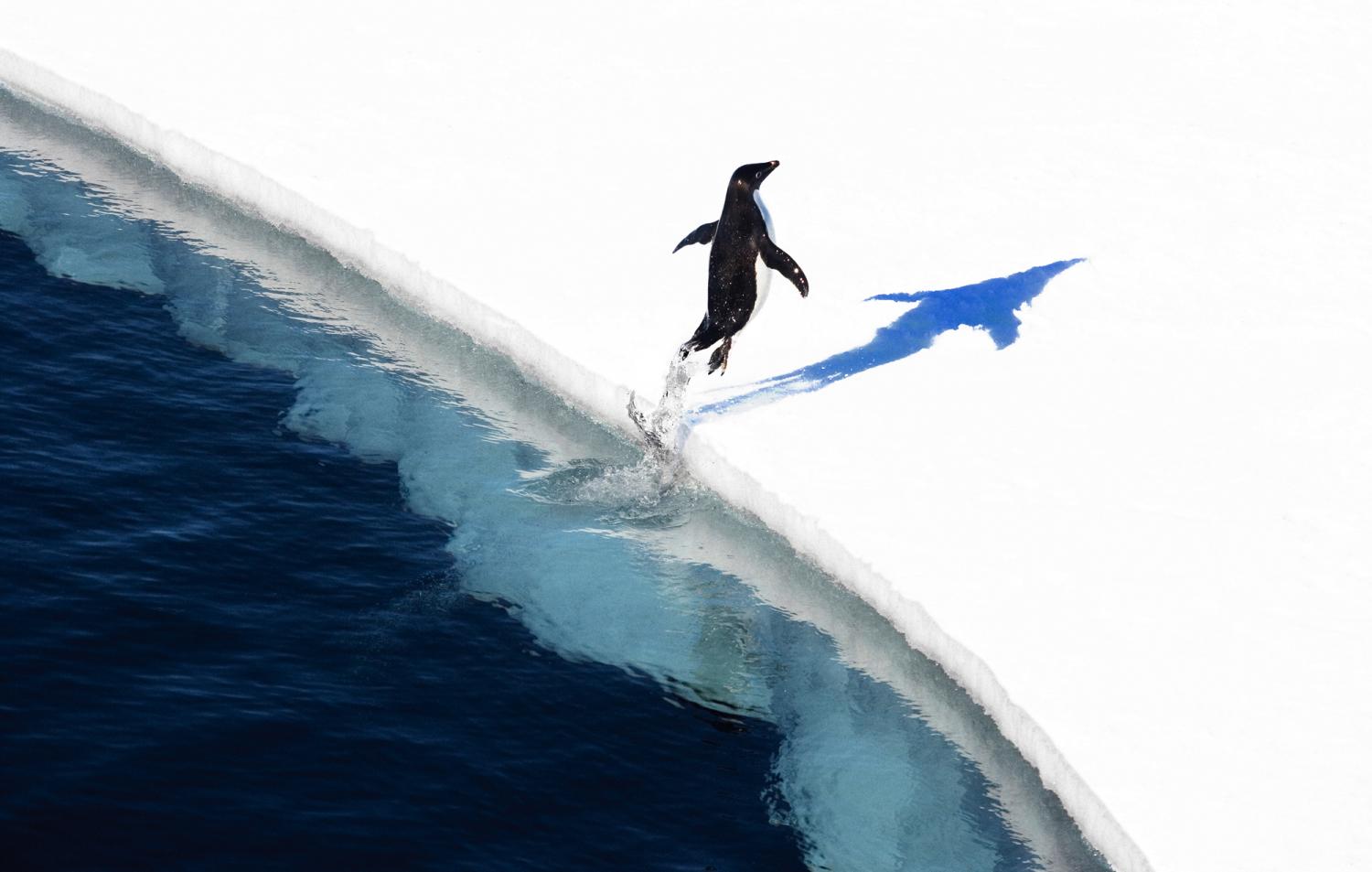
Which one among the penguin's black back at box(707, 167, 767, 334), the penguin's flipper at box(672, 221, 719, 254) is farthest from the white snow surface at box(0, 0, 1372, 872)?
the penguin's flipper at box(672, 221, 719, 254)

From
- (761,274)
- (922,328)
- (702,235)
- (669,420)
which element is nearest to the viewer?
(669,420)

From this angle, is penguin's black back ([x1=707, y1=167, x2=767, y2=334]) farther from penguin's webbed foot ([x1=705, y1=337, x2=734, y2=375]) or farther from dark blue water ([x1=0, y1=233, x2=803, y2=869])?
dark blue water ([x1=0, y1=233, x2=803, y2=869])

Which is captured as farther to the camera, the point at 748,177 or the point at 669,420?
the point at 748,177

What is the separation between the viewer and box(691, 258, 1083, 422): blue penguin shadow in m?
10.8

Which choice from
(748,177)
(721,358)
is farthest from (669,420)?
(748,177)

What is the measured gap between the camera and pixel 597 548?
9359 mm

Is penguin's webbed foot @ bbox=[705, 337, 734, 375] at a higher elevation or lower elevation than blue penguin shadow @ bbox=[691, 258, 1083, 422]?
lower

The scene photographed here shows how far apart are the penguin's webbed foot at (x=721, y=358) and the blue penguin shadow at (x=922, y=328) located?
0.76ft

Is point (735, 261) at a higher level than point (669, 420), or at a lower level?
higher

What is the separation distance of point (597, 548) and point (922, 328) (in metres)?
3.49

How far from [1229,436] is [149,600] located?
21.4ft

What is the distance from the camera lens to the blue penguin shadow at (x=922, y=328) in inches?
425

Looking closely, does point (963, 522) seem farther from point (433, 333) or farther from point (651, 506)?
point (433, 333)

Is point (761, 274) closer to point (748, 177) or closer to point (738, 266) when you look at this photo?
point (738, 266)
